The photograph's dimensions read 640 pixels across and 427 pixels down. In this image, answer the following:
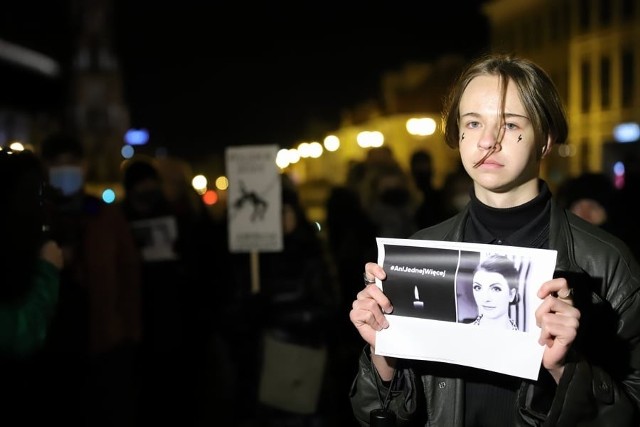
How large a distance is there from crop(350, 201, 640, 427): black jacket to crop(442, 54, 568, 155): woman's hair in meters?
0.25

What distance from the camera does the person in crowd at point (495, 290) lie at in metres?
2.36

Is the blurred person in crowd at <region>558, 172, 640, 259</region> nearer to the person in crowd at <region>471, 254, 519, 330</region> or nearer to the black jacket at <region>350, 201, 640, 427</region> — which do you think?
the black jacket at <region>350, 201, 640, 427</region>

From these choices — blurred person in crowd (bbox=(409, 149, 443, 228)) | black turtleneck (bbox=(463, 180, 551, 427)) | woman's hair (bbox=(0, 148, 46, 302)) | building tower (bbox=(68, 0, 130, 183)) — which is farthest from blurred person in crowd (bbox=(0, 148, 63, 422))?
building tower (bbox=(68, 0, 130, 183))

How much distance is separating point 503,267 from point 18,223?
6.10 ft

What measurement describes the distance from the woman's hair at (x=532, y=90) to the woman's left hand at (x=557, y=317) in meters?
0.52

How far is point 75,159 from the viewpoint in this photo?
6.07m

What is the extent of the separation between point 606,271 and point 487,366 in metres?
0.50

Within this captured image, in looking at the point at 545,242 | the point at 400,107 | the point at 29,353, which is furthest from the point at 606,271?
the point at 400,107

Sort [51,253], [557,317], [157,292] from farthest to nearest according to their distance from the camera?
[157,292] < [51,253] < [557,317]

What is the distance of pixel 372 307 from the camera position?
8.42 ft

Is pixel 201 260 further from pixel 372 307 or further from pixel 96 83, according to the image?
pixel 96 83

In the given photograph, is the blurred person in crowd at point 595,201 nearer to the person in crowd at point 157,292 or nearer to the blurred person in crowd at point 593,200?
the blurred person in crowd at point 593,200

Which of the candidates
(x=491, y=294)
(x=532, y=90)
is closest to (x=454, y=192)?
(x=532, y=90)

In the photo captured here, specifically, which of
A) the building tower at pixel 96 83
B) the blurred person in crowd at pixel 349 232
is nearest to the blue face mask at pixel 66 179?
the blurred person in crowd at pixel 349 232
